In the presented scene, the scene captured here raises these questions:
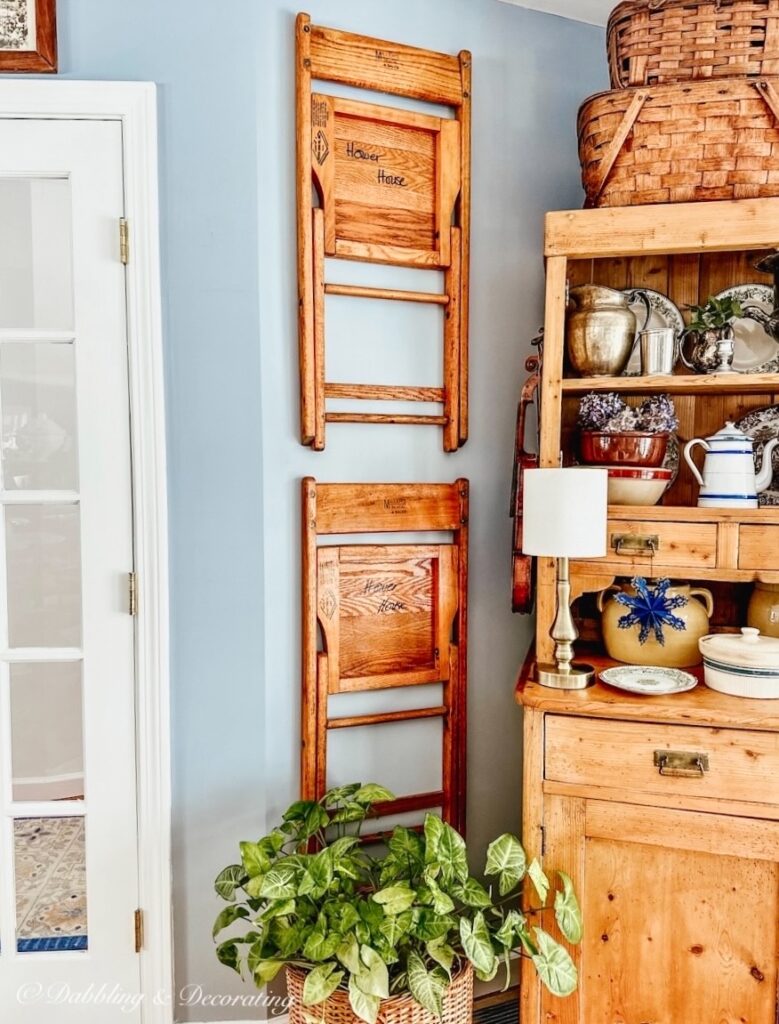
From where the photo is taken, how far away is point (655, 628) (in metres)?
1.71

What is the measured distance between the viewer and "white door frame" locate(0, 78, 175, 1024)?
65.6 inches

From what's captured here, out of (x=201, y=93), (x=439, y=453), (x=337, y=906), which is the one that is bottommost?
(x=337, y=906)

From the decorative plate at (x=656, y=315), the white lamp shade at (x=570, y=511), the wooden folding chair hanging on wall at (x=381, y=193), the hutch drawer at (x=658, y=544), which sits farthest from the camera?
the decorative plate at (x=656, y=315)

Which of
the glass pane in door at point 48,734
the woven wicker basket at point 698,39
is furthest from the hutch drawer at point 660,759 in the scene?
the woven wicker basket at point 698,39

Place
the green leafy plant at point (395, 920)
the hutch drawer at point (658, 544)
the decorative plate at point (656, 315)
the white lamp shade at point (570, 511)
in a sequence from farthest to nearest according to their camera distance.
A: the decorative plate at point (656, 315), the hutch drawer at point (658, 544), the white lamp shade at point (570, 511), the green leafy plant at point (395, 920)

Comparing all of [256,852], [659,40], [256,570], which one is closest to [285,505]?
[256,570]

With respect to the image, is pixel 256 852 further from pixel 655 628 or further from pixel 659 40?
pixel 659 40

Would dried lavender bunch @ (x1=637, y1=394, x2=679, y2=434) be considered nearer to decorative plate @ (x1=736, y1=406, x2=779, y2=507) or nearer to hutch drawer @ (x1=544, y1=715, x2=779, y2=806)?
decorative plate @ (x1=736, y1=406, x2=779, y2=507)

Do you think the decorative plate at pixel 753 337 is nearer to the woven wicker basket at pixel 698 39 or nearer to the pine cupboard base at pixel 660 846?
the woven wicker basket at pixel 698 39

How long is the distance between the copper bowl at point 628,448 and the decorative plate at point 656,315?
227 mm

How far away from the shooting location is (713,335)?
1.74 metres

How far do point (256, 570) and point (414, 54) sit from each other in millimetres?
1300

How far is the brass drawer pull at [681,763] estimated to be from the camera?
149cm

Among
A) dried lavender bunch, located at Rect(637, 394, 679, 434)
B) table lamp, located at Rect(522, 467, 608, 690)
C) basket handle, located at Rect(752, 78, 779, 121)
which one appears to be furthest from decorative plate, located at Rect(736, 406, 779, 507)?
basket handle, located at Rect(752, 78, 779, 121)
